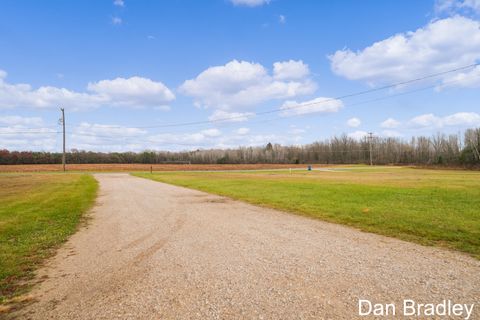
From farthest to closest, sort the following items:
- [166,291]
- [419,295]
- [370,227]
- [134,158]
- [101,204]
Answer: [134,158]
[101,204]
[370,227]
[166,291]
[419,295]

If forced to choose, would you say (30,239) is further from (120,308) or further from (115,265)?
(120,308)

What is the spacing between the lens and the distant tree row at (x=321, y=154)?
324 feet

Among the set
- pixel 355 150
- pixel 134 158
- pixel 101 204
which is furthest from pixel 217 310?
pixel 355 150

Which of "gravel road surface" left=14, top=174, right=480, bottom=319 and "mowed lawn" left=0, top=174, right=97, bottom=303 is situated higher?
"gravel road surface" left=14, top=174, right=480, bottom=319

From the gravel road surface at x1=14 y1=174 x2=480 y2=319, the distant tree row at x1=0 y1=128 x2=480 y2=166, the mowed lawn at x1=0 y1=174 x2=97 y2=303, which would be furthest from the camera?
the distant tree row at x1=0 y1=128 x2=480 y2=166

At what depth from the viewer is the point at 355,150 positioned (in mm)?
142750

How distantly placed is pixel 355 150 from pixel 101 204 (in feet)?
470

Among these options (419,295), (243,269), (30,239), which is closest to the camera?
(419,295)

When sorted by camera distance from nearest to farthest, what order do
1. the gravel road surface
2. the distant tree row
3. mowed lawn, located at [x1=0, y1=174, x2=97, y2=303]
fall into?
the gravel road surface < mowed lawn, located at [x1=0, y1=174, x2=97, y2=303] < the distant tree row

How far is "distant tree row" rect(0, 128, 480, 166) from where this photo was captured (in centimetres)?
9888

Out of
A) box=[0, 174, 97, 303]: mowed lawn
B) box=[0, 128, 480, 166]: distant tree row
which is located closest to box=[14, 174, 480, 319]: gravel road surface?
box=[0, 174, 97, 303]: mowed lawn

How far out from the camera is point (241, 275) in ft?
16.0

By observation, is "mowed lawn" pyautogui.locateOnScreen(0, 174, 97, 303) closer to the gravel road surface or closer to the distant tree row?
the gravel road surface

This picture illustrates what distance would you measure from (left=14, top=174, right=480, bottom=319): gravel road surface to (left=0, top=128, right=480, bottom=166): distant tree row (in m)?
91.9
